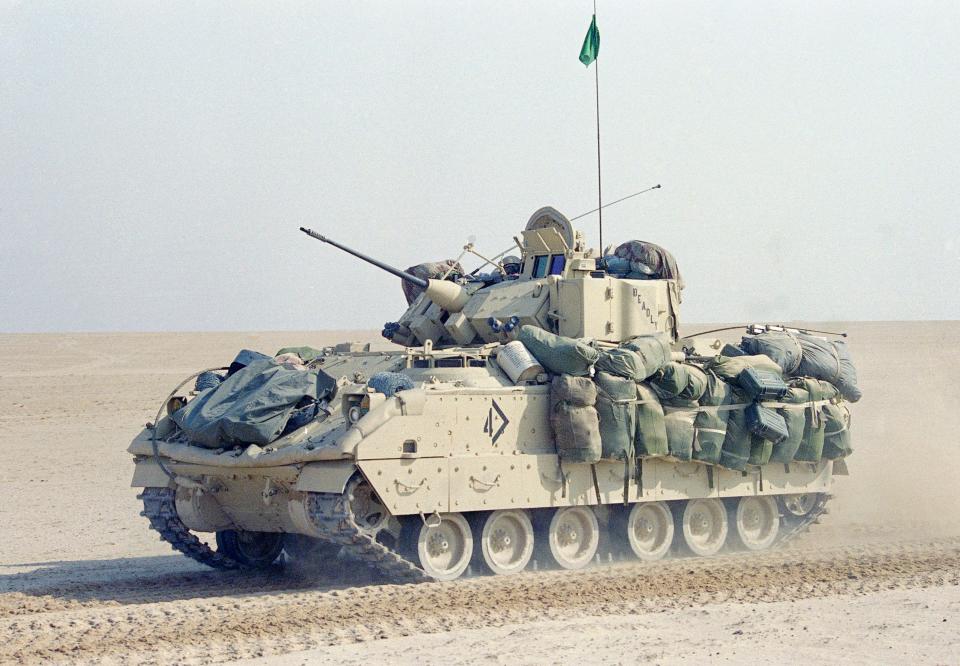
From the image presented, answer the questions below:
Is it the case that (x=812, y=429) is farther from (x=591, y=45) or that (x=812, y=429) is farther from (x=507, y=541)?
(x=591, y=45)

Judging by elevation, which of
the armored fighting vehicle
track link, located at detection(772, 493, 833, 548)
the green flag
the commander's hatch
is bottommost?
track link, located at detection(772, 493, 833, 548)

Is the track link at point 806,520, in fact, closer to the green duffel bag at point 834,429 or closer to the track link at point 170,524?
the green duffel bag at point 834,429

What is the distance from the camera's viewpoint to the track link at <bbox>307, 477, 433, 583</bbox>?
45.2 feet

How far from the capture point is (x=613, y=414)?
15891 millimetres

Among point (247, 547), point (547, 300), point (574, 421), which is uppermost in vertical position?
point (547, 300)

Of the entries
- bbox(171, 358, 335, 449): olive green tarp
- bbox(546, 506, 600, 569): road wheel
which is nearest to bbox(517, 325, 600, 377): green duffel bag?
bbox(546, 506, 600, 569): road wheel

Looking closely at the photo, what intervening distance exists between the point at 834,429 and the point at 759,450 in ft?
5.11

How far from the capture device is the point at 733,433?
683 inches

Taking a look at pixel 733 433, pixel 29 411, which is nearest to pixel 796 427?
pixel 733 433

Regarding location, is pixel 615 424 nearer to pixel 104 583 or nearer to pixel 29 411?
pixel 104 583

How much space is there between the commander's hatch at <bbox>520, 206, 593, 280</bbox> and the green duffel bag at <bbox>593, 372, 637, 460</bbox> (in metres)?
2.47

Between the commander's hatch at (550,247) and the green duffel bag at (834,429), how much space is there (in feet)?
11.5

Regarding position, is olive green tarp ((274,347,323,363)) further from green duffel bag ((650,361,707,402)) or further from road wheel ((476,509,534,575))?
green duffel bag ((650,361,707,402))

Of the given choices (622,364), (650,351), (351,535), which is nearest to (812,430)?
(650,351)
